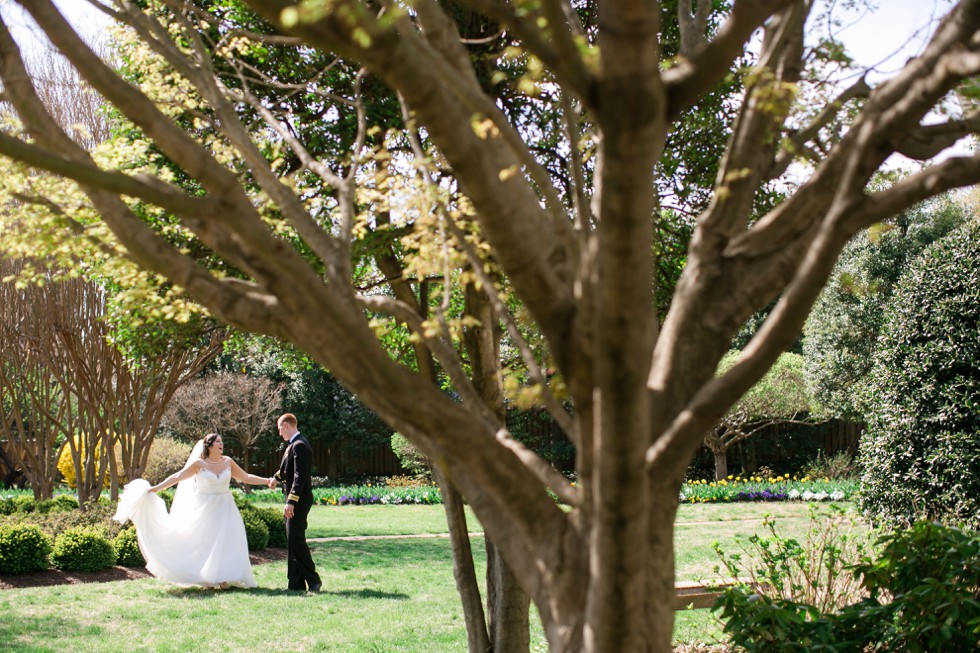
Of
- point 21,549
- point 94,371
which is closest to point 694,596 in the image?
point 21,549

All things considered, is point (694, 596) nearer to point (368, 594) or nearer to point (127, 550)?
point (368, 594)

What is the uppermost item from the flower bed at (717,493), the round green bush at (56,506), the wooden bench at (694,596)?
the round green bush at (56,506)

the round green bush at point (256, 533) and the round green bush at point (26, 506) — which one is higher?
the round green bush at point (26, 506)

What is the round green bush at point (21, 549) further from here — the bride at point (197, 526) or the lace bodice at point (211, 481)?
the lace bodice at point (211, 481)

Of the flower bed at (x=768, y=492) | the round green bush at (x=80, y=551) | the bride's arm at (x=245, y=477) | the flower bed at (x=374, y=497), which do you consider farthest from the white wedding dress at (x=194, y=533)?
the flower bed at (x=768, y=492)

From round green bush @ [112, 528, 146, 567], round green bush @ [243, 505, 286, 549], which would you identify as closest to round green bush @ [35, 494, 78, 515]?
round green bush @ [112, 528, 146, 567]

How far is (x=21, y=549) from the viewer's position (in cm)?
1022

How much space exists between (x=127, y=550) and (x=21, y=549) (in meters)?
1.25

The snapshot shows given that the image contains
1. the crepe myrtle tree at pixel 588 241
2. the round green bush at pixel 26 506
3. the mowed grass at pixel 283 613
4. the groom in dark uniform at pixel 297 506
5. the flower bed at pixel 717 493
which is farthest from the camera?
the flower bed at pixel 717 493

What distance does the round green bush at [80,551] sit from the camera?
10.5m

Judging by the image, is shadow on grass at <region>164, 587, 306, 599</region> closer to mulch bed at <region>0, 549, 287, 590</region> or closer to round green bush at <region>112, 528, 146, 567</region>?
mulch bed at <region>0, 549, 287, 590</region>

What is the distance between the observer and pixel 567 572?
263 cm

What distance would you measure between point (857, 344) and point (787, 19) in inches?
816

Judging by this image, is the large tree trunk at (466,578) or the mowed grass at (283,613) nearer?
the large tree trunk at (466,578)
